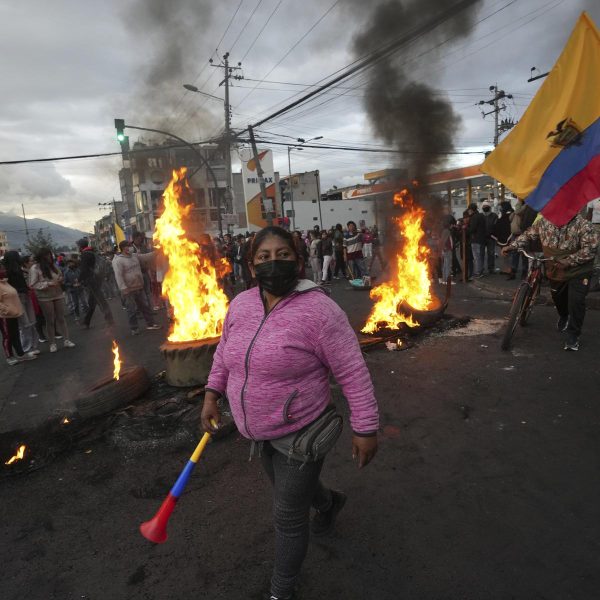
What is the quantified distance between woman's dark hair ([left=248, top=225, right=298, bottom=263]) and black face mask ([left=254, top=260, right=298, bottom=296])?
12 cm

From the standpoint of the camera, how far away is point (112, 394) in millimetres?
4828

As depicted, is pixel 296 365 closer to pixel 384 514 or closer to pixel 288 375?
pixel 288 375

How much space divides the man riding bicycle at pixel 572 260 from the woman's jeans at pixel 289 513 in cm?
467

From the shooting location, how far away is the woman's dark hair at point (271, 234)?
86.9 inches

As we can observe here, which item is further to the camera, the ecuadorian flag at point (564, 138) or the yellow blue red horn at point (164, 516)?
the ecuadorian flag at point (564, 138)

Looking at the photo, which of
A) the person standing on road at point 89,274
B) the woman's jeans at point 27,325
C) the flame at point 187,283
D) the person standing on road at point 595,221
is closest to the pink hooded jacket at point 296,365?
the flame at point 187,283

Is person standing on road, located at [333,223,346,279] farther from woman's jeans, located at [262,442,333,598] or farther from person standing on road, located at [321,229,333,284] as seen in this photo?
woman's jeans, located at [262,442,333,598]

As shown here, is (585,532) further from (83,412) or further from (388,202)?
(388,202)

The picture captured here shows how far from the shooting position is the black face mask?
210 cm

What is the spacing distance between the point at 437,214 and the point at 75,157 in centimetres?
1252

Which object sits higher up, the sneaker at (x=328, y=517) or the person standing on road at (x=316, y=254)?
the person standing on road at (x=316, y=254)

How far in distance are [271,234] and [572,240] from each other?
4.66 meters

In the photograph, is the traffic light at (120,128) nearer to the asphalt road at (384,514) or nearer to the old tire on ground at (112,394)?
the old tire on ground at (112,394)

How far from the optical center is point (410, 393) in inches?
187
